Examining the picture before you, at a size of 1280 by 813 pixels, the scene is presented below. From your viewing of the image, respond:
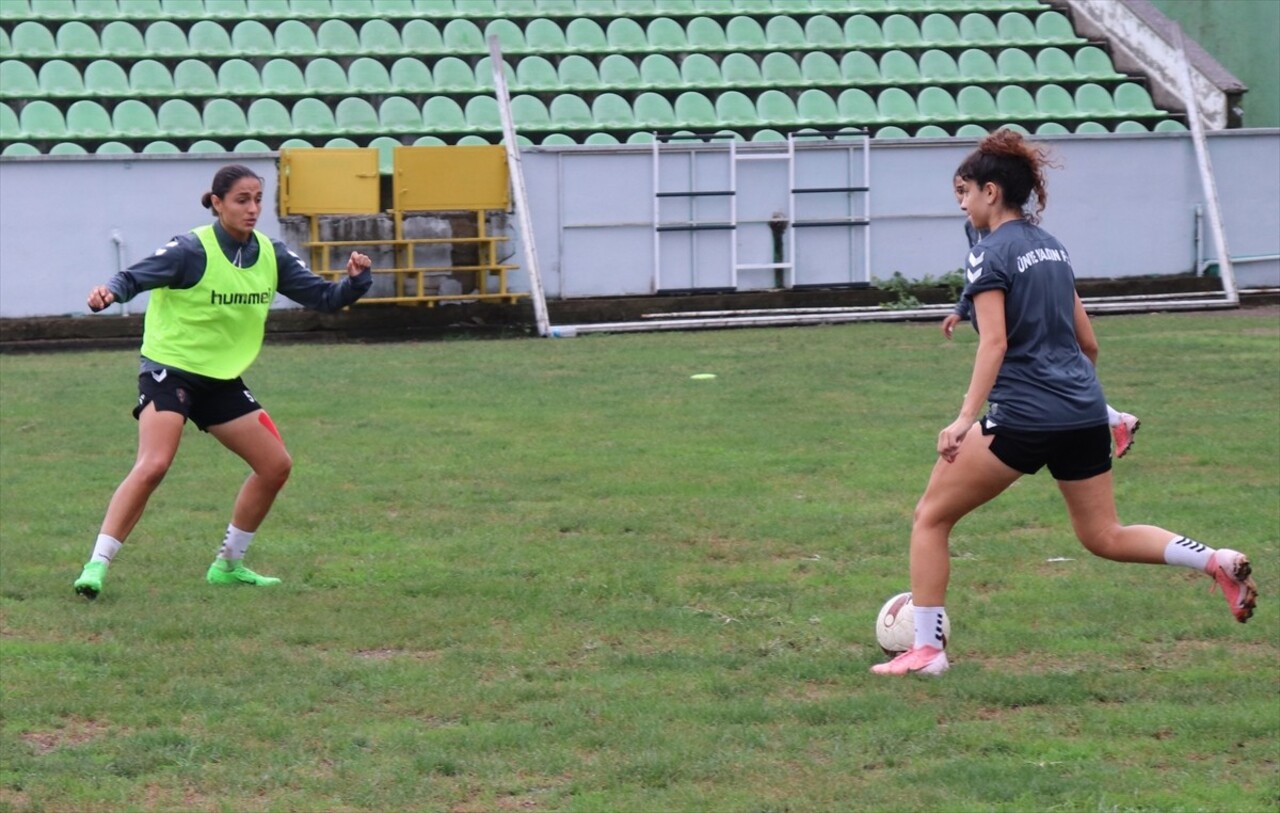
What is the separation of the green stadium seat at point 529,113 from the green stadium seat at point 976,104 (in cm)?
598

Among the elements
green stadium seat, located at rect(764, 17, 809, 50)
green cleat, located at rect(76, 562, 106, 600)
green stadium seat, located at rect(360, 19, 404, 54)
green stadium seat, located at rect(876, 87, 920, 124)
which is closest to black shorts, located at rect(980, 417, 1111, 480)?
green cleat, located at rect(76, 562, 106, 600)

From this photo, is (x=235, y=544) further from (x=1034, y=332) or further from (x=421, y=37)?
(x=421, y=37)

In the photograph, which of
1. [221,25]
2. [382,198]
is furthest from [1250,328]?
[221,25]

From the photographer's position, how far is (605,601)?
701 centimetres

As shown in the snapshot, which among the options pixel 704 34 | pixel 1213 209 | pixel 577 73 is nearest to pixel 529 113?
pixel 577 73

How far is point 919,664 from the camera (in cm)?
579

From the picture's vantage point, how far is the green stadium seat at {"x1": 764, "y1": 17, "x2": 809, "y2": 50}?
24608 millimetres

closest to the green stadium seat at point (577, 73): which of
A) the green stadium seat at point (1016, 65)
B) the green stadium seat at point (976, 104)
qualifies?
the green stadium seat at point (976, 104)

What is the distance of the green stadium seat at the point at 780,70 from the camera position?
23984mm

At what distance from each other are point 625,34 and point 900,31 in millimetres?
4278

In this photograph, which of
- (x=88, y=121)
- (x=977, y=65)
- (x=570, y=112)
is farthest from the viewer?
(x=977, y=65)

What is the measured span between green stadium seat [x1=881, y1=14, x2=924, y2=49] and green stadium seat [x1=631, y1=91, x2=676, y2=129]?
161 inches

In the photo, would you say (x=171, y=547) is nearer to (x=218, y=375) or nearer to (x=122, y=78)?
(x=218, y=375)

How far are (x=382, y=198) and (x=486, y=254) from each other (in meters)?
1.43
